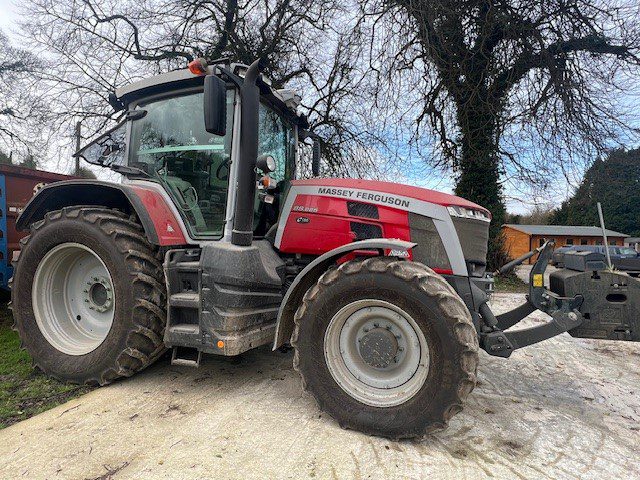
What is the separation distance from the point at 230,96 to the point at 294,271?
4.90 ft

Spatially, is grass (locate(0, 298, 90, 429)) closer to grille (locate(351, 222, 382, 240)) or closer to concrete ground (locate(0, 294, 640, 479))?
concrete ground (locate(0, 294, 640, 479))

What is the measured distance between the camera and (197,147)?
3180 millimetres

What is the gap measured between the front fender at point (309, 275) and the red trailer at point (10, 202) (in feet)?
12.5

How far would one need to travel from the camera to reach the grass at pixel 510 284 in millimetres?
10289

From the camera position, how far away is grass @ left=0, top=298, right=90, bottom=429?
2584mm

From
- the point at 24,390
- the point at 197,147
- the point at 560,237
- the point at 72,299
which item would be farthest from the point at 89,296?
the point at 560,237

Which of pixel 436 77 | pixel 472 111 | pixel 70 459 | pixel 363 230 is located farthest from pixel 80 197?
pixel 472 111

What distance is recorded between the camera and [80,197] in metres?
3.40

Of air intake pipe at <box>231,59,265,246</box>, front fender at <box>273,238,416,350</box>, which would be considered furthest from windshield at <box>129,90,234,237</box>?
front fender at <box>273,238,416,350</box>

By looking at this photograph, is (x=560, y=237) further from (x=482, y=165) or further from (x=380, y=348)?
(x=380, y=348)

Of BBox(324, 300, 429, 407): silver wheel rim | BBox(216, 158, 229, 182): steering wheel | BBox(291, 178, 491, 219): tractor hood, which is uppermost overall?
BBox(216, 158, 229, 182): steering wheel

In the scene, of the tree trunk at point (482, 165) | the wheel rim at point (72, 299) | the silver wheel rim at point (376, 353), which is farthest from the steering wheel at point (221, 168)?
the tree trunk at point (482, 165)

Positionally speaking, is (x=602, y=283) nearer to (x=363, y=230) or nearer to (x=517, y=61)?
(x=363, y=230)

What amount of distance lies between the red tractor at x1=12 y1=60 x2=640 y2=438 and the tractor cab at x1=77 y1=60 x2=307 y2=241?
0.01 m
